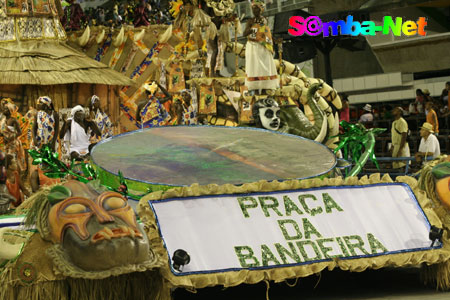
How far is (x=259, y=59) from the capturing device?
39.7 ft

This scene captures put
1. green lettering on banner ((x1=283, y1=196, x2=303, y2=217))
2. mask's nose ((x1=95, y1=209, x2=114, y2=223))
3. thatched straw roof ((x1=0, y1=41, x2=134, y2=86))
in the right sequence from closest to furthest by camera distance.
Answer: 1. mask's nose ((x1=95, y1=209, x2=114, y2=223))
2. green lettering on banner ((x1=283, y1=196, x2=303, y2=217))
3. thatched straw roof ((x1=0, y1=41, x2=134, y2=86))

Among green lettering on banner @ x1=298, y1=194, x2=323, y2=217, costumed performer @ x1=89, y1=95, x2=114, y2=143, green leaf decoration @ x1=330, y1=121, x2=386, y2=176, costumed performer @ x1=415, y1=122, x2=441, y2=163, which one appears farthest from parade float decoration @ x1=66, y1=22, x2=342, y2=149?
green lettering on banner @ x1=298, y1=194, x2=323, y2=217

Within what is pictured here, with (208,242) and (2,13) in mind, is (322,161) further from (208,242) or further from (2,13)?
(2,13)

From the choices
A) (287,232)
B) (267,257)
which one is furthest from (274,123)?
(267,257)

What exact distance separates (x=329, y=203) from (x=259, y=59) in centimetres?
612

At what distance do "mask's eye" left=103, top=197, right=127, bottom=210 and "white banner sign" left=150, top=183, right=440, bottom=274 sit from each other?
40 cm

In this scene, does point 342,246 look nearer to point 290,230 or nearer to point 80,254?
point 290,230

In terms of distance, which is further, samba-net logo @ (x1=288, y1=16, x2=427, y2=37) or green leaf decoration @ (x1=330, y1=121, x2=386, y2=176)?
samba-net logo @ (x1=288, y1=16, x2=427, y2=37)

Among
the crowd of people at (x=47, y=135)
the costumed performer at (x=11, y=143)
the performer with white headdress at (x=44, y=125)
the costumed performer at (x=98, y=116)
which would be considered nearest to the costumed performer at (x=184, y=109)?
the crowd of people at (x=47, y=135)

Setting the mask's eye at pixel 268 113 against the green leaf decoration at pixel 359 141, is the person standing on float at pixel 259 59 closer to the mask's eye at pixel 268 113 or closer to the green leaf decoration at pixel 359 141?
the mask's eye at pixel 268 113

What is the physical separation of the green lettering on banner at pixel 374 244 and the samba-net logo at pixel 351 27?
14263 millimetres

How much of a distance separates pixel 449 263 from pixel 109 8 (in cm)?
2012

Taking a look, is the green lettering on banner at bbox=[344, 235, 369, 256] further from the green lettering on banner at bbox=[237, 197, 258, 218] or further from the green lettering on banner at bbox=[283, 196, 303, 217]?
the green lettering on banner at bbox=[237, 197, 258, 218]

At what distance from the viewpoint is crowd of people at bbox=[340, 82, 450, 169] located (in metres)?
12.1
